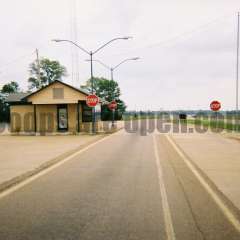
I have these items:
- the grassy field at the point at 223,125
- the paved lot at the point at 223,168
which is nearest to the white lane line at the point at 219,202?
the paved lot at the point at 223,168

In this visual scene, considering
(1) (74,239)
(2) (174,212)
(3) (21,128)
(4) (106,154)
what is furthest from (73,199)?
(3) (21,128)

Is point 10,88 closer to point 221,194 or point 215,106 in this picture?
point 215,106

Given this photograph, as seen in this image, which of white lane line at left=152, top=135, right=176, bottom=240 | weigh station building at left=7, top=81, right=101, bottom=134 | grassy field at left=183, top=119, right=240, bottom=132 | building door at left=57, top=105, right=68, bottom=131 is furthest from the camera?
grassy field at left=183, top=119, right=240, bottom=132

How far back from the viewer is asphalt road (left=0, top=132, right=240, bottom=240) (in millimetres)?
7820

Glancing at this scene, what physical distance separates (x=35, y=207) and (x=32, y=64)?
110m

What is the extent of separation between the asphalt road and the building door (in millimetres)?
29855

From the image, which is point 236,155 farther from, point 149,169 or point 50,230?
point 50,230

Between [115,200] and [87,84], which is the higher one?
[87,84]

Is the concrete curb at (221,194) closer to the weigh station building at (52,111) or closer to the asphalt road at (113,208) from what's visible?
the asphalt road at (113,208)

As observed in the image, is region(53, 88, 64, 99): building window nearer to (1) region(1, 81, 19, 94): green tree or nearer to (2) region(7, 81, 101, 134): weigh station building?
(2) region(7, 81, 101, 134): weigh station building

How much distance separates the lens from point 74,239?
7395 millimetres

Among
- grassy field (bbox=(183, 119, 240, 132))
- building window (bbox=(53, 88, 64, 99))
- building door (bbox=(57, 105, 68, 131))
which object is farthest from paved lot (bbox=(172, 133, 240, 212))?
grassy field (bbox=(183, 119, 240, 132))

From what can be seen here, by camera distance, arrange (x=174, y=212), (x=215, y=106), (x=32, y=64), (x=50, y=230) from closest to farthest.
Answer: (x=50, y=230) < (x=174, y=212) < (x=215, y=106) < (x=32, y=64)

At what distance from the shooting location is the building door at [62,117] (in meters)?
45.6
